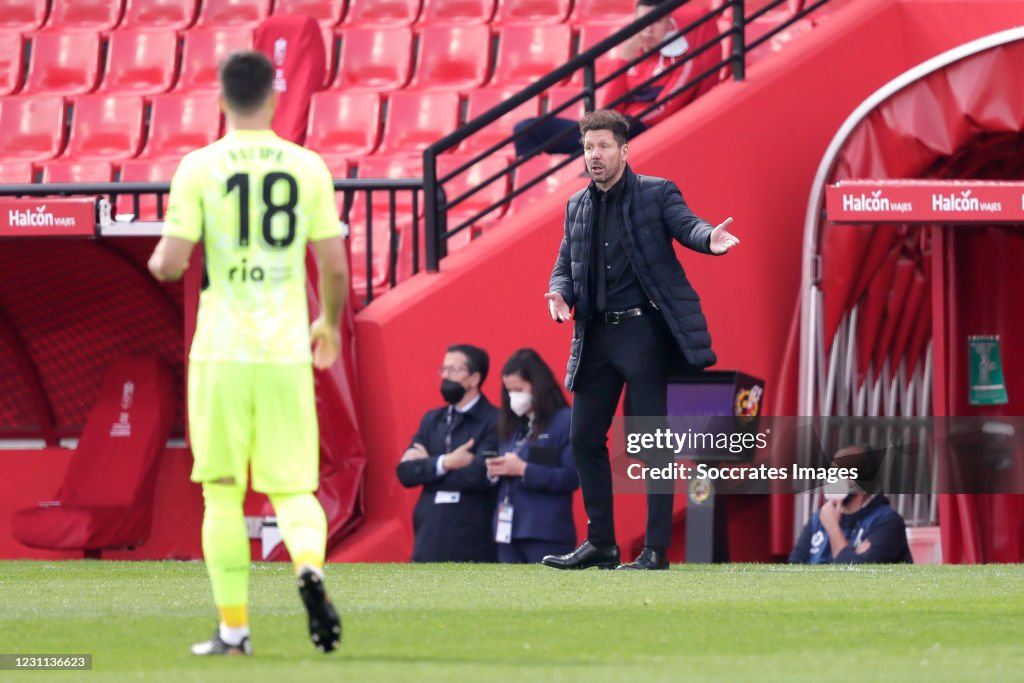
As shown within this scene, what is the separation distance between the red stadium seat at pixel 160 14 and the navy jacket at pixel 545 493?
24.2ft

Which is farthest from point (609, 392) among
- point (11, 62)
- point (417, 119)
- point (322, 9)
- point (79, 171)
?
point (11, 62)

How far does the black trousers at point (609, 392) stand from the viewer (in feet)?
28.0

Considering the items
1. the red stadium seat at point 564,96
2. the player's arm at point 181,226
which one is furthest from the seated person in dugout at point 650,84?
the player's arm at point 181,226

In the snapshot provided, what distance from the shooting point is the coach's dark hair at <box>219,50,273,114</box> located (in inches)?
223

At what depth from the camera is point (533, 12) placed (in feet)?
49.4

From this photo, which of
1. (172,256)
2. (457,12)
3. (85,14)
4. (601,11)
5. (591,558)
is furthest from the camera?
(85,14)

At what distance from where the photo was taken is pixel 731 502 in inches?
462

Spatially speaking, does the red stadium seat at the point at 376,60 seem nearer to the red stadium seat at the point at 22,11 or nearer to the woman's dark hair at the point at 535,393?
the red stadium seat at the point at 22,11

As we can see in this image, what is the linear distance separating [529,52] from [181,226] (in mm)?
9143

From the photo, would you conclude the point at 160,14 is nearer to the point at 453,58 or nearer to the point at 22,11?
the point at 22,11

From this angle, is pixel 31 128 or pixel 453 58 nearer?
pixel 453 58

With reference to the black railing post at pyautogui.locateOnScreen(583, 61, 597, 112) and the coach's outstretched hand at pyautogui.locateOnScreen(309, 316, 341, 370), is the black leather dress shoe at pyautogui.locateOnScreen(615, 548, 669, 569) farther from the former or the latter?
the black railing post at pyautogui.locateOnScreen(583, 61, 597, 112)

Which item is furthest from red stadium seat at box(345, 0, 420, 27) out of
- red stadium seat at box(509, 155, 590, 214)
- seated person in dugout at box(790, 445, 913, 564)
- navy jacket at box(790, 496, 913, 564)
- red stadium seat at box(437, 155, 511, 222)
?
navy jacket at box(790, 496, 913, 564)

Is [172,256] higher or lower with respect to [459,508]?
higher
